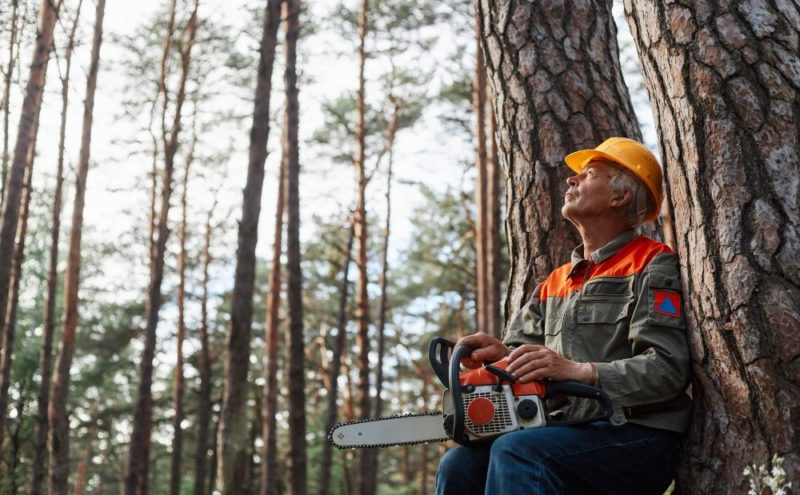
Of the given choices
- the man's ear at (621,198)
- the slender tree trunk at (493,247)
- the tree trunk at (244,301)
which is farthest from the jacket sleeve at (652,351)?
the slender tree trunk at (493,247)

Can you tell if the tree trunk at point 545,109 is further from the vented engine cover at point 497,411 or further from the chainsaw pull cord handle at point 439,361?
the vented engine cover at point 497,411

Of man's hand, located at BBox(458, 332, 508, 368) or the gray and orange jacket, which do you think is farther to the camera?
man's hand, located at BBox(458, 332, 508, 368)

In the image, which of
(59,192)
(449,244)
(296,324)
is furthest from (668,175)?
(449,244)

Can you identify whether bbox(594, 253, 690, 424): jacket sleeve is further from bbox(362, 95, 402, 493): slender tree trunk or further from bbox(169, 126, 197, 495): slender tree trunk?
bbox(169, 126, 197, 495): slender tree trunk

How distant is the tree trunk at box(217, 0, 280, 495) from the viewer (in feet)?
26.7

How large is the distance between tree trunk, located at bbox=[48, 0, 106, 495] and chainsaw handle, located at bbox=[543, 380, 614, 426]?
11.7 m

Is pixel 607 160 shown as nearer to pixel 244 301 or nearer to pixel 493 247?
pixel 244 301

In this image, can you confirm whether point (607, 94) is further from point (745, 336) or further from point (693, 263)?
point (745, 336)

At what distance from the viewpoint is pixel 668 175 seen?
265cm

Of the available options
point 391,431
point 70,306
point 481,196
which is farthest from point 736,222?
point 481,196

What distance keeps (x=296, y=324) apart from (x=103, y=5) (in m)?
8.13

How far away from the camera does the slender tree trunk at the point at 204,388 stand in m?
20.9

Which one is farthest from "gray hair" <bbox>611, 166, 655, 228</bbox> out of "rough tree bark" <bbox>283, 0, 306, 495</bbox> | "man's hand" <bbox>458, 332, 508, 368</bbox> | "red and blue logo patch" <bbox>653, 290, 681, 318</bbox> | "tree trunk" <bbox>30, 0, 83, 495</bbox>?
"tree trunk" <bbox>30, 0, 83, 495</bbox>

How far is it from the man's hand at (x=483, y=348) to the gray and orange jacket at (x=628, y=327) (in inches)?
8.6
